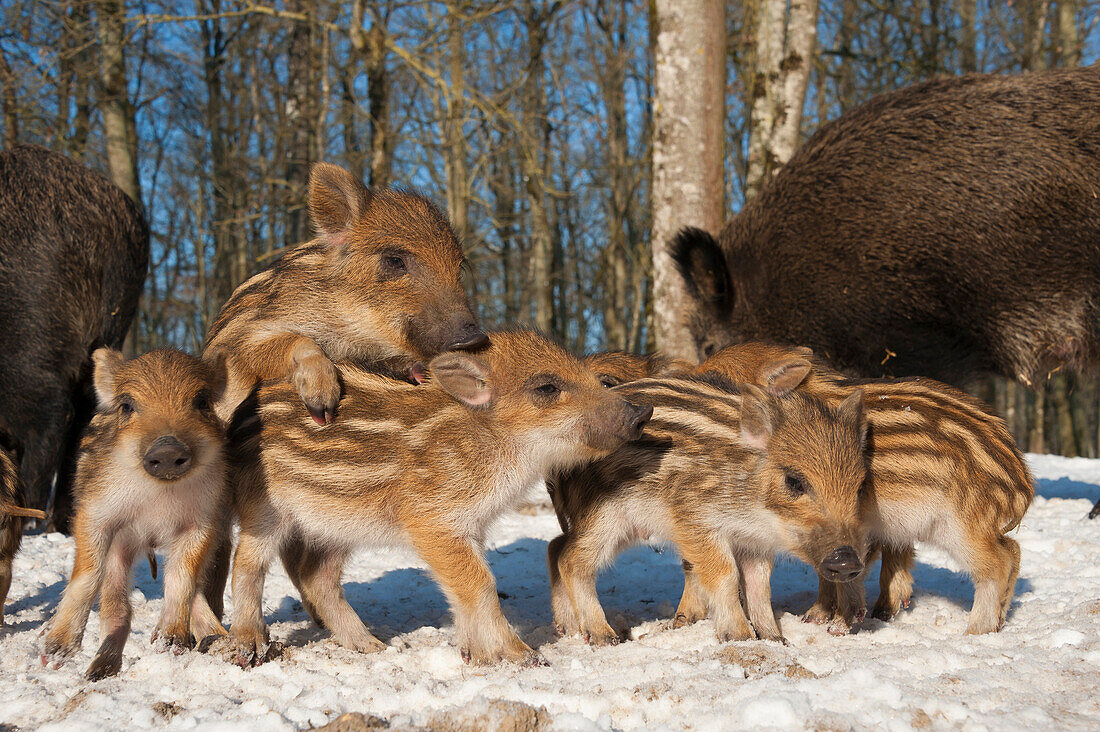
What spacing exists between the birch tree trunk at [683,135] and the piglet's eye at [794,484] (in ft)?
11.2

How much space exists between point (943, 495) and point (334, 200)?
3033 millimetres

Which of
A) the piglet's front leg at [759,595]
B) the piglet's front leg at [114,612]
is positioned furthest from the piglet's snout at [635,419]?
the piglet's front leg at [114,612]

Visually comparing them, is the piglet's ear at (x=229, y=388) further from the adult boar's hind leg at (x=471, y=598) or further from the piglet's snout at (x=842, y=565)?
the piglet's snout at (x=842, y=565)

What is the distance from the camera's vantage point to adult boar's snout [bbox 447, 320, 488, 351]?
12.4ft

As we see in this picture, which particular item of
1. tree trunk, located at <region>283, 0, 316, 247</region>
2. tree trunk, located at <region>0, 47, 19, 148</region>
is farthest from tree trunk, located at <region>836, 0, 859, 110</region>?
tree trunk, located at <region>0, 47, 19, 148</region>

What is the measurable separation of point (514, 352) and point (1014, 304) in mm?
3655

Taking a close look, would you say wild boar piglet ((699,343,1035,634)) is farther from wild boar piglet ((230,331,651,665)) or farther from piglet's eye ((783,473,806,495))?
wild boar piglet ((230,331,651,665))

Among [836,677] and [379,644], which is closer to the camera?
[836,677]

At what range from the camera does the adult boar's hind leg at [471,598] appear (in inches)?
132

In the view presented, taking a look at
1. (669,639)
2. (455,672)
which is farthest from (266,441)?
(669,639)

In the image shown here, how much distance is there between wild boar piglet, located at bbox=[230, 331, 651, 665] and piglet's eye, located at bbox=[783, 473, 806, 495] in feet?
2.35

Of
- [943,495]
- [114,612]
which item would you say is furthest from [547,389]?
[114,612]

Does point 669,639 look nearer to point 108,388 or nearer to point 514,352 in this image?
point 514,352

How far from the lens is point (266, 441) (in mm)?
3641
